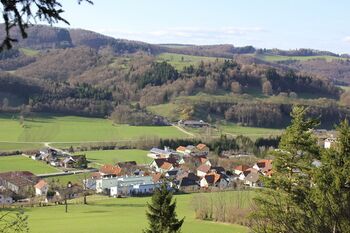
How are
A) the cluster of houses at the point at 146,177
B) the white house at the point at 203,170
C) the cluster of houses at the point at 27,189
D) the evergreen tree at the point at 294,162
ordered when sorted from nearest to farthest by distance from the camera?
the evergreen tree at the point at 294,162, the cluster of houses at the point at 27,189, the cluster of houses at the point at 146,177, the white house at the point at 203,170

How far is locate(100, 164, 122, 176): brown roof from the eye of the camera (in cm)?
5719

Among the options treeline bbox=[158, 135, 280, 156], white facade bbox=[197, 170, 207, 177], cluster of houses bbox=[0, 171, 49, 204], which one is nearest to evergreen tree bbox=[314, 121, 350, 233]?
cluster of houses bbox=[0, 171, 49, 204]

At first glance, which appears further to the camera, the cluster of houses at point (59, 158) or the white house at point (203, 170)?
the white house at point (203, 170)

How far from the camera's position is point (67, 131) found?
8312cm

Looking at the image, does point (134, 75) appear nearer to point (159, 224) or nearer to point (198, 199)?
point (198, 199)

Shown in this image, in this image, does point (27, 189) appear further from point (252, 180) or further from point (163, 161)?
point (252, 180)

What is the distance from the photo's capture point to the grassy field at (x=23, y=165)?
58.1 m

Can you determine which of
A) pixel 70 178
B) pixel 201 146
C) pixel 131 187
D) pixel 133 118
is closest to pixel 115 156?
pixel 201 146

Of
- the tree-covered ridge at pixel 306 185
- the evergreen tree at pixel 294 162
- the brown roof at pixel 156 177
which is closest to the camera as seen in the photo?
the tree-covered ridge at pixel 306 185

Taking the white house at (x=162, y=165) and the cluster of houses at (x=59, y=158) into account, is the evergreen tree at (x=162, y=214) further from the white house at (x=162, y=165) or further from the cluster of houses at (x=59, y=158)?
the white house at (x=162, y=165)

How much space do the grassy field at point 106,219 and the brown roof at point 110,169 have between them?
957 centimetres

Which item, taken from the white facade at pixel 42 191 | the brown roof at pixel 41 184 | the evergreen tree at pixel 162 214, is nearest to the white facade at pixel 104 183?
the brown roof at pixel 41 184

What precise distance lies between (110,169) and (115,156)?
31.8ft

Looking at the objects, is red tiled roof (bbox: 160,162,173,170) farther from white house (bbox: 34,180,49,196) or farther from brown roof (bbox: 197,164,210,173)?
white house (bbox: 34,180,49,196)
